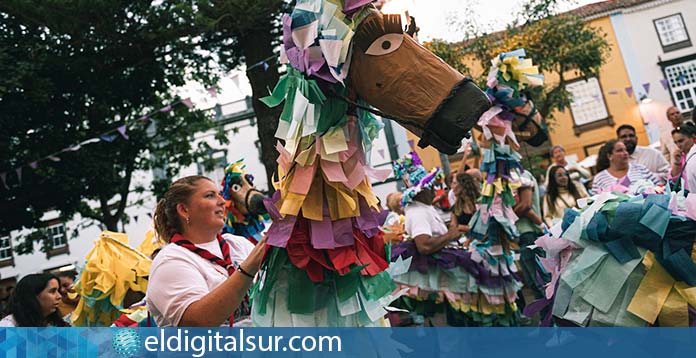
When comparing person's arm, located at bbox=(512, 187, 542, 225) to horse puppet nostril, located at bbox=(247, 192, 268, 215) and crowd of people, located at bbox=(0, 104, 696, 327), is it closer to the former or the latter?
crowd of people, located at bbox=(0, 104, 696, 327)

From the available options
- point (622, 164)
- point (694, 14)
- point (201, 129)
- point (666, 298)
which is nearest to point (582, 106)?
point (694, 14)

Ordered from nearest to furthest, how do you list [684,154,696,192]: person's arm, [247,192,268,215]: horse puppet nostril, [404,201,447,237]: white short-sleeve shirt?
1. [684,154,696,192]: person's arm
2. [247,192,268,215]: horse puppet nostril
3. [404,201,447,237]: white short-sleeve shirt

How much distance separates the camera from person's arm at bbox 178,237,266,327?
1940 mm

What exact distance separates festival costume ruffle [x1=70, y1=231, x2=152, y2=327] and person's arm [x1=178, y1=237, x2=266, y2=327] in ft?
6.86

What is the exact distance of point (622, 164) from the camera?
16.8 feet

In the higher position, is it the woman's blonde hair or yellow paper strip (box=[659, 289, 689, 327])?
the woman's blonde hair

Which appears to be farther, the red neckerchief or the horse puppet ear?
the horse puppet ear

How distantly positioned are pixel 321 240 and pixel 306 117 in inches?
17.1

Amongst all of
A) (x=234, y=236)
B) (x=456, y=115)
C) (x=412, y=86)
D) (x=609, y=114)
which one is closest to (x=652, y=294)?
(x=456, y=115)

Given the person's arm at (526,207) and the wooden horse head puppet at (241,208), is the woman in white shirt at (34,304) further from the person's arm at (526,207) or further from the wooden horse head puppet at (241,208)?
the person's arm at (526,207)

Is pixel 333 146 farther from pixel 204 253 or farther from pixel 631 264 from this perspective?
pixel 631 264

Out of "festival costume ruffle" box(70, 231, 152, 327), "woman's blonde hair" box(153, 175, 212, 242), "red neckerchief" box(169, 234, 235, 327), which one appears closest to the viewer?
"red neckerchief" box(169, 234, 235, 327)

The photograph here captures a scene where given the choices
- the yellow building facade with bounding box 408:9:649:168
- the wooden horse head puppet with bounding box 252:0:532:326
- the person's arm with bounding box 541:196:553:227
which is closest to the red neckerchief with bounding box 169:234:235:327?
the wooden horse head puppet with bounding box 252:0:532:326

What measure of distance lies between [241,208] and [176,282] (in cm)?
244
